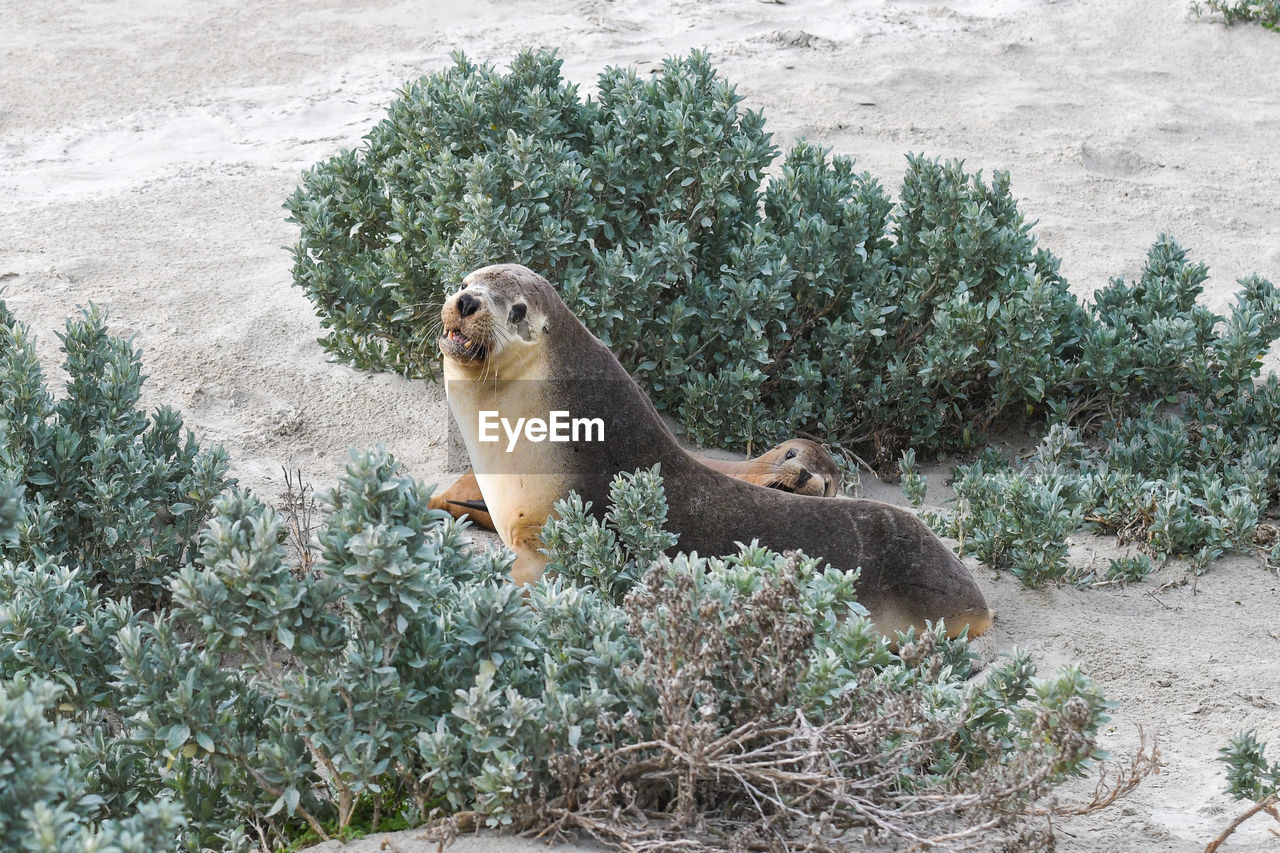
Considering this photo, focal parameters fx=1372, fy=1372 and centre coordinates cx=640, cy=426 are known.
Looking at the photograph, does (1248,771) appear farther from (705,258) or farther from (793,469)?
Answer: (705,258)

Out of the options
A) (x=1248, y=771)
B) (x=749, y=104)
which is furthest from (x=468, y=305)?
(x=749, y=104)

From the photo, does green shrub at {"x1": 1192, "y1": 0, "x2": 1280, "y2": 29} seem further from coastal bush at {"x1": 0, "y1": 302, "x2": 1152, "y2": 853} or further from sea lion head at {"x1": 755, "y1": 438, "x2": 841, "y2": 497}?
coastal bush at {"x1": 0, "y1": 302, "x2": 1152, "y2": 853}

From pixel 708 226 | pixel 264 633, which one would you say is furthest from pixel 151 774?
pixel 708 226

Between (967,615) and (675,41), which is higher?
(675,41)

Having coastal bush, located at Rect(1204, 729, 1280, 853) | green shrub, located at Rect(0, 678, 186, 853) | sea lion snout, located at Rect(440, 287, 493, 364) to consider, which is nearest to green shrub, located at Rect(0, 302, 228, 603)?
sea lion snout, located at Rect(440, 287, 493, 364)

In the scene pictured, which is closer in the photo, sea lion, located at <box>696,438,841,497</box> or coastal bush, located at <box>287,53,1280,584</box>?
sea lion, located at <box>696,438,841,497</box>

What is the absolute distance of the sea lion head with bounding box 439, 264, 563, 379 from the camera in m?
4.17

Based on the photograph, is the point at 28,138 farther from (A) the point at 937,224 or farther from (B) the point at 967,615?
(B) the point at 967,615

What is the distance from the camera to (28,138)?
873cm

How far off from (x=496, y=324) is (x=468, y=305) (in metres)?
0.11

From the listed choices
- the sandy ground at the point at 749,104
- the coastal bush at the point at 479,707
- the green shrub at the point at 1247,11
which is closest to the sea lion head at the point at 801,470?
the sandy ground at the point at 749,104

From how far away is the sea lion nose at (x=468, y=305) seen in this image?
4.18 metres

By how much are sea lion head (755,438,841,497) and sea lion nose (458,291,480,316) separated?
1237 mm

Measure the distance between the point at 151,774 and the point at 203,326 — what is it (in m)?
3.79
